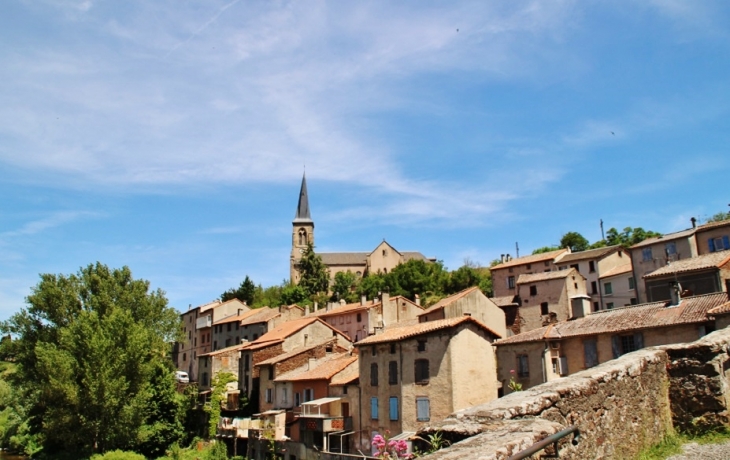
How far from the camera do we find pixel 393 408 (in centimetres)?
3519

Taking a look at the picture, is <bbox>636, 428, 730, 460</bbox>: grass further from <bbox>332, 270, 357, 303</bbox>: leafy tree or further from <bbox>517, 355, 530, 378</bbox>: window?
<bbox>332, 270, 357, 303</bbox>: leafy tree

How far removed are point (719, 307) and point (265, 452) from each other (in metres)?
30.0

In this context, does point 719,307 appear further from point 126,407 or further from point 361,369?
point 126,407

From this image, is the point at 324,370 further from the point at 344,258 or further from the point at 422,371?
the point at 344,258

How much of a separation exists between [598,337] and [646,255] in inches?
1093

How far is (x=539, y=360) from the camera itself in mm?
32312

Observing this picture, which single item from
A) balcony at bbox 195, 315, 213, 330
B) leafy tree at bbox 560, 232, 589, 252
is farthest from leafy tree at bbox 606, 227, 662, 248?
balcony at bbox 195, 315, 213, 330

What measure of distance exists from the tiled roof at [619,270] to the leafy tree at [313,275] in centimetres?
4739

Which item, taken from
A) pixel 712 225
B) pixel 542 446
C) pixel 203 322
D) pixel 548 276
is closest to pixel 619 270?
→ pixel 548 276

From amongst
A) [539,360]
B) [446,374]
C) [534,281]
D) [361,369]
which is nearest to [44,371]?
[361,369]

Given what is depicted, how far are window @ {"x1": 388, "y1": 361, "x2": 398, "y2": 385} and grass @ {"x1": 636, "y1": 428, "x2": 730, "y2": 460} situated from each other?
90.3ft

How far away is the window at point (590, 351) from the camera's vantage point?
1205 inches

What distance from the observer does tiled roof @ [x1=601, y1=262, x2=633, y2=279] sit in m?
56.5

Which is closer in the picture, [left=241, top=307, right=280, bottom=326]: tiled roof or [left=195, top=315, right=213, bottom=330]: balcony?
[left=241, top=307, right=280, bottom=326]: tiled roof
